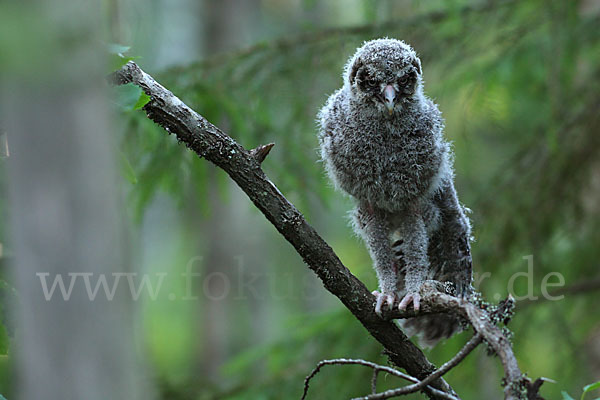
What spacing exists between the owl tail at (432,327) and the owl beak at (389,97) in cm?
93

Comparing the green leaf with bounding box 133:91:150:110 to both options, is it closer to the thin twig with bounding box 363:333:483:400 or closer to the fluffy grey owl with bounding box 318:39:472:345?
the fluffy grey owl with bounding box 318:39:472:345

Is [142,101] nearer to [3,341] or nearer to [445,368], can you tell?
[3,341]

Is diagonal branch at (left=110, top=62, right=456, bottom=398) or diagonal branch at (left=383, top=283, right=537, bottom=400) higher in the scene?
diagonal branch at (left=110, top=62, right=456, bottom=398)

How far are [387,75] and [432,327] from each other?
1.11 m

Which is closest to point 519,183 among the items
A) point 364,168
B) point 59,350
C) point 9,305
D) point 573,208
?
point 573,208

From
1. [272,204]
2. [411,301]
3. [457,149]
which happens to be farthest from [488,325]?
[457,149]

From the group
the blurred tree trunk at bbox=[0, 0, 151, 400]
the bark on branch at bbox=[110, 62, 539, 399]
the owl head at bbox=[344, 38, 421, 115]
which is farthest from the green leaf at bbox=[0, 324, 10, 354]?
the owl head at bbox=[344, 38, 421, 115]

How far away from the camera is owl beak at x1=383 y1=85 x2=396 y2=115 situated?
2309 mm

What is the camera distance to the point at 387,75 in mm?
2332

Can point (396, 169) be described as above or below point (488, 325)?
above

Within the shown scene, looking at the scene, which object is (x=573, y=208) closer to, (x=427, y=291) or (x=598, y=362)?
(x=598, y=362)

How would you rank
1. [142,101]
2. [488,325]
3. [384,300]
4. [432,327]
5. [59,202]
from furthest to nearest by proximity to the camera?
1. [432,327]
2. [384,300]
3. [142,101]
4. [488,325]
5. [59,202]

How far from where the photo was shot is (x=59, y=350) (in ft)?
4.41

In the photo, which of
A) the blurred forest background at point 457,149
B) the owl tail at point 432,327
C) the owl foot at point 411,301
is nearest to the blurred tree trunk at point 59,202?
the owl foot at point 411,301
